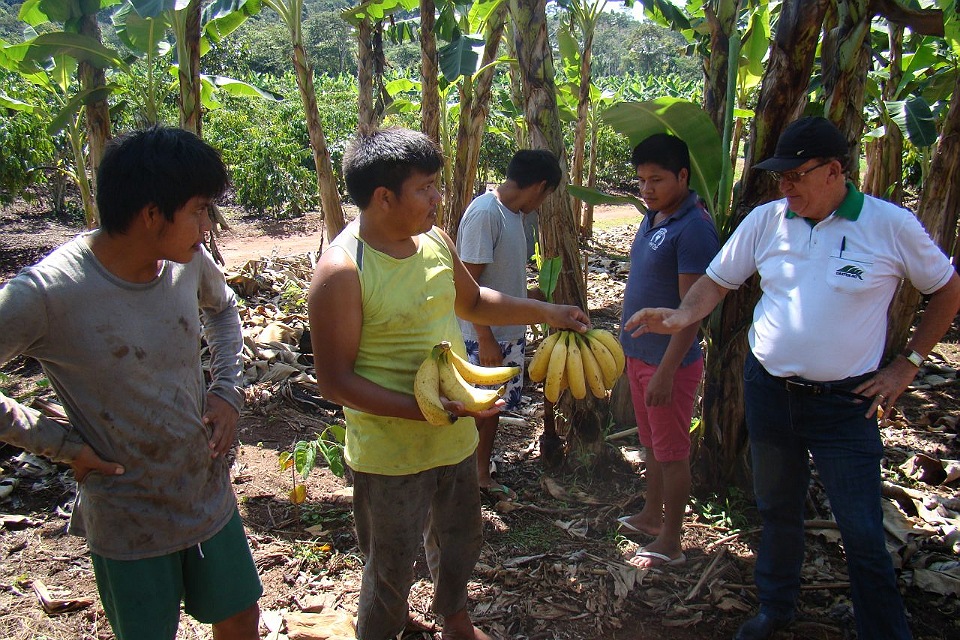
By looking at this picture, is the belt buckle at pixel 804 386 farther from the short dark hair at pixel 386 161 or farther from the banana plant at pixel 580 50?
the banana plant at pixel 580 50

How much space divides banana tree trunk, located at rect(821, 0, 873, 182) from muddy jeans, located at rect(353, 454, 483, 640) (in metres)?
2.32

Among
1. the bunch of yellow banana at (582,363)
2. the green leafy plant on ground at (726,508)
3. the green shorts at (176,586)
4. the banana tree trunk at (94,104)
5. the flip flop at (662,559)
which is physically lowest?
the flip flop at (662,559)

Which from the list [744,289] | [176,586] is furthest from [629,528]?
[176,586]

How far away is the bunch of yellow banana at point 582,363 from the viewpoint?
2.89 m

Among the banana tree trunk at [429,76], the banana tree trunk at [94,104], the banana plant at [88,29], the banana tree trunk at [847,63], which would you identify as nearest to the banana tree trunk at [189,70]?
the banana plant at [88,29]

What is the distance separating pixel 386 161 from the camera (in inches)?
84.1

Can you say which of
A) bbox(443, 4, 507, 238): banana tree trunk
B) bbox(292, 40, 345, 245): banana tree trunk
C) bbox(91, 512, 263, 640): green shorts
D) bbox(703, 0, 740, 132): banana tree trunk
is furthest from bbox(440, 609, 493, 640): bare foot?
Answer: bbox(443, 4, 507, 238): banana tree trunk

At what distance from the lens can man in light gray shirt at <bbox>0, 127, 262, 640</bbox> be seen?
1.78 meters

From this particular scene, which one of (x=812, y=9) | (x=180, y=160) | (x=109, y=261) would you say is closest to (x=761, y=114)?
(x=812, y=9)

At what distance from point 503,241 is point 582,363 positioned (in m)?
1.09

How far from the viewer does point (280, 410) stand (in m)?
5.28

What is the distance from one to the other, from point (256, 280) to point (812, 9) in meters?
6.28

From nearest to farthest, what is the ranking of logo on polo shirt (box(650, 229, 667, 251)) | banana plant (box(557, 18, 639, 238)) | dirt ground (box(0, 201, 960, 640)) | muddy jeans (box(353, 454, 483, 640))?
1. muddy jeans (box(353, 454, 483, 640))
2. dirt ground (box(0, 201, 960, 640))
3. logo on polo shirt (box(650, 229, 667, 251))
4. banana plant (box(557, 18, 639, 238))

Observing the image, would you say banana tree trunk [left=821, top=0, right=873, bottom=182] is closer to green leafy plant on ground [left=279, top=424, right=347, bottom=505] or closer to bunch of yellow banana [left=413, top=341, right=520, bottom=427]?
bunch of yellow banana [left=413, top=341, right=520, bottom=427]
